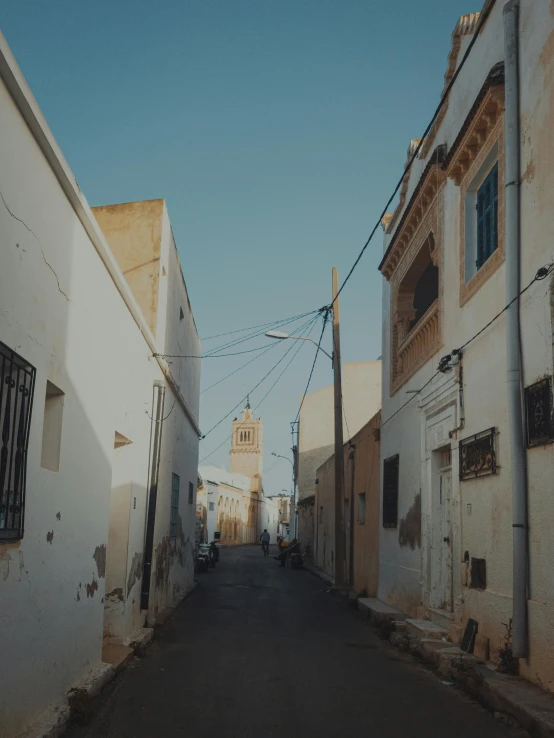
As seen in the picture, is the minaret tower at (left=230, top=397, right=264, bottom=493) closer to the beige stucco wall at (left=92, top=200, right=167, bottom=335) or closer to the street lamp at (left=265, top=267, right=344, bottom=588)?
the street lamp at (left=265, top=267, right=344, bottom=588)

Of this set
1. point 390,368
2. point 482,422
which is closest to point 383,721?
point 482,422

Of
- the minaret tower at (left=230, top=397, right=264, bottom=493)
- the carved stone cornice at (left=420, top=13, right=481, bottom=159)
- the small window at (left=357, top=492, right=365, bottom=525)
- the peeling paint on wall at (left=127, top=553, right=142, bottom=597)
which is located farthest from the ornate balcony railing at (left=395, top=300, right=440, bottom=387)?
the minaret tower at (left=230, top=397, right=264, bottom=493)

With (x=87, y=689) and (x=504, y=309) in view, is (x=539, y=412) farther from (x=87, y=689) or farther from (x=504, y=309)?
(x=87, y=689)

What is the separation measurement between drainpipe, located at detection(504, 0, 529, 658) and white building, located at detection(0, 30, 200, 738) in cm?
404

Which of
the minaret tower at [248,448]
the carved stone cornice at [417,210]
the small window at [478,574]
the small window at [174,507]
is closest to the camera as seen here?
the small window at [478,574]

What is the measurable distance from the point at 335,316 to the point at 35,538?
1452cm

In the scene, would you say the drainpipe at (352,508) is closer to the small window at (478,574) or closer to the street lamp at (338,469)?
the street lamp at (338,469)

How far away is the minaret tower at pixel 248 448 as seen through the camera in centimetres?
8525

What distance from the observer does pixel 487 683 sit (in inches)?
248

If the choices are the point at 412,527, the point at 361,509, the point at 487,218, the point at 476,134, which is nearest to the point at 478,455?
the point at 487,218

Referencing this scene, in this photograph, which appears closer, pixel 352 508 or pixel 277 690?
pixel 277 690

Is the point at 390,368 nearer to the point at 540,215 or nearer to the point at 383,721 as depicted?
the point at 540,215

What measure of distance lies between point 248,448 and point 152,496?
2960 inches

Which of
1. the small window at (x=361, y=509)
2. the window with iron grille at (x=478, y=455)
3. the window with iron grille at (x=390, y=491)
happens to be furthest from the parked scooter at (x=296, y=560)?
the window with iron grille at (x=478, y=455)
